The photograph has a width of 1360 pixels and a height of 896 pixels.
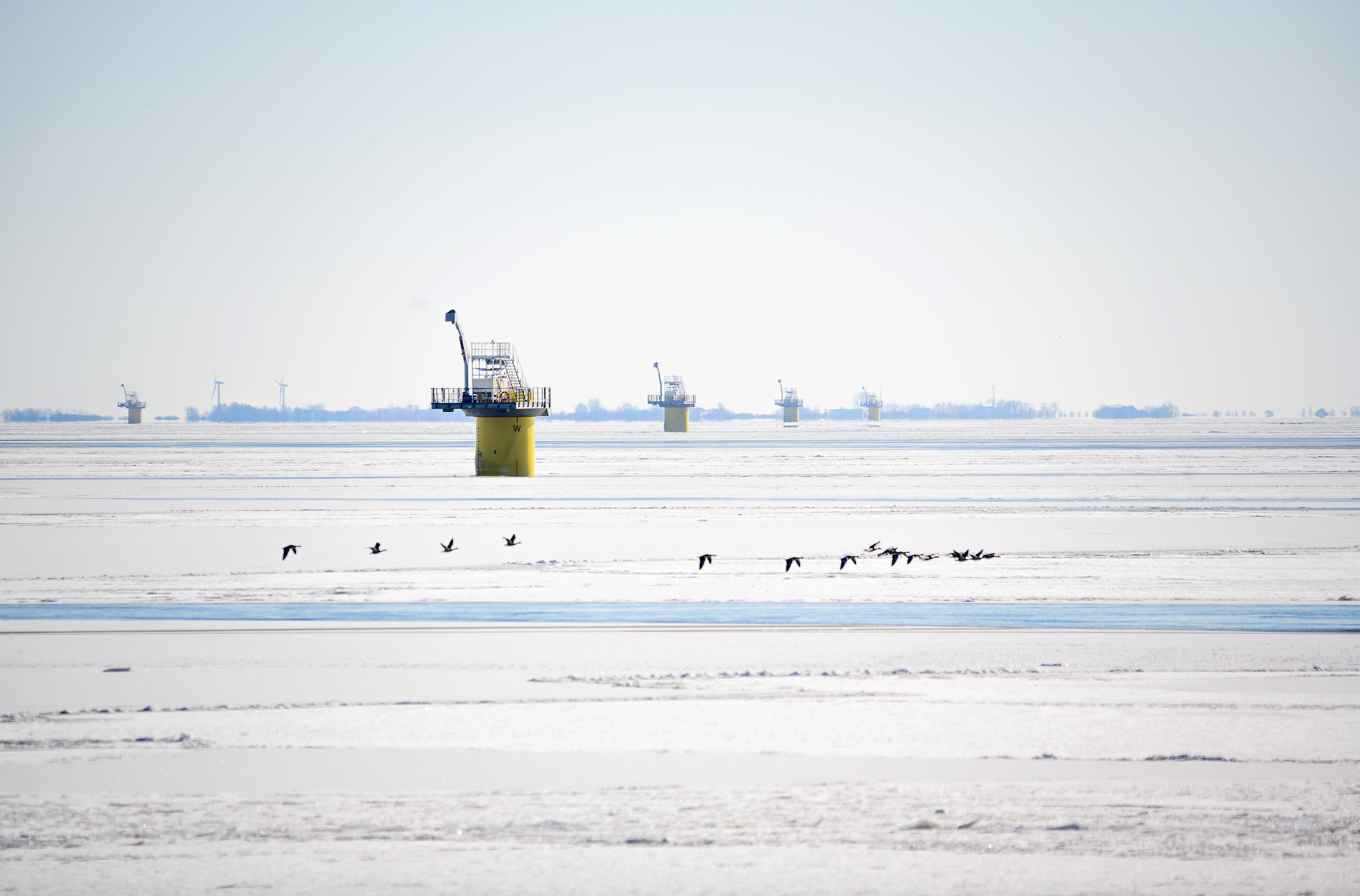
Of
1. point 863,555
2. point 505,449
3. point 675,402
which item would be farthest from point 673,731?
point 675,402

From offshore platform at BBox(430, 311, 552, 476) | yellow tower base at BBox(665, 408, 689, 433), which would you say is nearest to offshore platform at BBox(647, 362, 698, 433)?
yellow tower base at BBox(665, 408, 689, 433)

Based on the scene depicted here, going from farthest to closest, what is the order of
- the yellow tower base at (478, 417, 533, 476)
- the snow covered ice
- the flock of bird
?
1. the yellow tower base at (478, 417, 533, 476)
2. the flock of bird
3. the snow covered ice

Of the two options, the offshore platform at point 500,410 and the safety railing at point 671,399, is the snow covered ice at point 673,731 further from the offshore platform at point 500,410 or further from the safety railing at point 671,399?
the safety railing at point 671,399

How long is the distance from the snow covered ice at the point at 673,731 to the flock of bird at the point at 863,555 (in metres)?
0.29

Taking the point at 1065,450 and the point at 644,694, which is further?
the point at 1065,450

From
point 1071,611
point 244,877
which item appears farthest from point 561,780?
point 1071,611

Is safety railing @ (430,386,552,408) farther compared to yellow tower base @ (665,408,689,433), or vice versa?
yellow tower base @ (665,408,689,433)

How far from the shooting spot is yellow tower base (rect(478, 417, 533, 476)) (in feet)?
151

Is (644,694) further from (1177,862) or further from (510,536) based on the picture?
(510,536)

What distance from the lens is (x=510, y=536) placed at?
2209 cm

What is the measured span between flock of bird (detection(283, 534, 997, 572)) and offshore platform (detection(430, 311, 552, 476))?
25.8 metres

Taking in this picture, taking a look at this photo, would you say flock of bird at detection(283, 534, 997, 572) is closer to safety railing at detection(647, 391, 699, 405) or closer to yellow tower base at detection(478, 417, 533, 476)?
yellow tower base at detection(478, 417, 533, 476)

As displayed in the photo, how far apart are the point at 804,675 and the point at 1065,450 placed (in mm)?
70422

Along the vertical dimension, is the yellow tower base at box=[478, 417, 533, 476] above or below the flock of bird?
above
